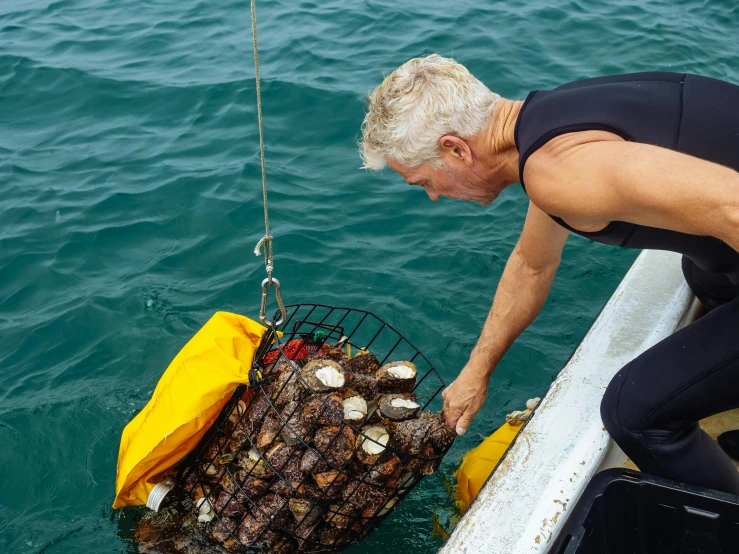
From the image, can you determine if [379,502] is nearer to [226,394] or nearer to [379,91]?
[226,394]

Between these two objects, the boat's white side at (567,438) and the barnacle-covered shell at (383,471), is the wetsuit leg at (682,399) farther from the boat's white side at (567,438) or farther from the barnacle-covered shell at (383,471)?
the barnacle-covered shell at (383,471)

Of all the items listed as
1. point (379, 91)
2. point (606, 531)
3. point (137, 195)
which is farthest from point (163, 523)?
point (137, 195)

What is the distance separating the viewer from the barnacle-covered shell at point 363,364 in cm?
294

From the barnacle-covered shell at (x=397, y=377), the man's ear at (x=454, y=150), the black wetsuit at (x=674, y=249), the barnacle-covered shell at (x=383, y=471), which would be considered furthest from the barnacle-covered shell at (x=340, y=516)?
the man's ear at (x=454, y=150)

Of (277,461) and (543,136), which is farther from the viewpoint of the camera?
(277,461)

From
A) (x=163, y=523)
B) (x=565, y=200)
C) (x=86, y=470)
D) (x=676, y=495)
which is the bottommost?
(x=86, y=470)

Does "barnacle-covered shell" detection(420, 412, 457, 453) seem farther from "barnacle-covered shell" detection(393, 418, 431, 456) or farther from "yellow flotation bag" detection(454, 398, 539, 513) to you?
"yellow flotation bag" detection(454, 398, 539, 513)

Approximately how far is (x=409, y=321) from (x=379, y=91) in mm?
2229

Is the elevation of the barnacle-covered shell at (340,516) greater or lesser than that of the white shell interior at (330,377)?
lesser

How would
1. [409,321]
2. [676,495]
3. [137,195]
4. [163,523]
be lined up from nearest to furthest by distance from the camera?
[676,495] → [163,523] → [409,321] → [137,195]

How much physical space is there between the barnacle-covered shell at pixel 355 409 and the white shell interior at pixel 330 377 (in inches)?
3.5

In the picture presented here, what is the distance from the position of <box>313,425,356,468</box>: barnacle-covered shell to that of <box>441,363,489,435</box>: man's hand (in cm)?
45

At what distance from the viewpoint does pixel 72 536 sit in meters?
3.16

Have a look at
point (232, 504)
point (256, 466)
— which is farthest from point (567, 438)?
point (232, 504)
